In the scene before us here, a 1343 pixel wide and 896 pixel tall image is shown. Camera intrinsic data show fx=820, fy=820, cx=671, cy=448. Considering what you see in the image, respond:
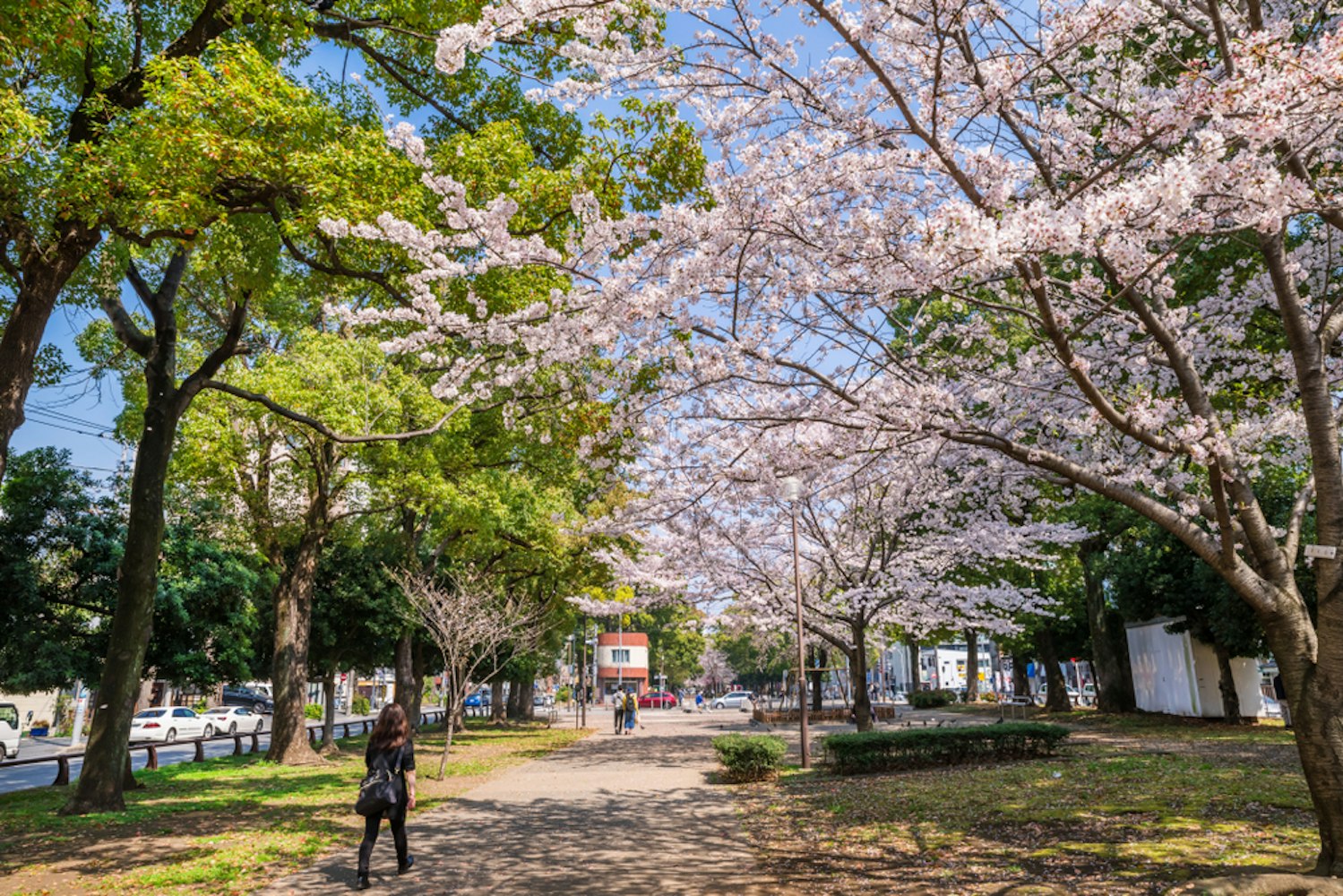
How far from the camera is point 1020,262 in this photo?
5.39 m

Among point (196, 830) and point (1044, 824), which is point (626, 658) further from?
point (1044, 824)

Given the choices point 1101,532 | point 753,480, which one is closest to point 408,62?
point 753,480

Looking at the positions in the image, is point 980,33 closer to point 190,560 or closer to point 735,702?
point 190,560

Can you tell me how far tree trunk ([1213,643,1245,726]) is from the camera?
20672 millimetres

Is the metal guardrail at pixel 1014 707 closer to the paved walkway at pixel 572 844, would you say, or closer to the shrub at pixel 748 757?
the shrub at pixel 748 757

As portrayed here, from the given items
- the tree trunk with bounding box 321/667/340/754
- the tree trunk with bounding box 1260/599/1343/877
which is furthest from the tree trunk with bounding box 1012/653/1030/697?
the tree trunk with bounding box 1260/599/1343/877

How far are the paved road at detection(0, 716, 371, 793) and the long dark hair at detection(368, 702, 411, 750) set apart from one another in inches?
477

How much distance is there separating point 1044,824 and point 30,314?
1126cm

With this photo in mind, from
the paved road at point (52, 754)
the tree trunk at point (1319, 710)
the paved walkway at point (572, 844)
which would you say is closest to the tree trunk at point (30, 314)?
the paved walkway at point (572, 844)

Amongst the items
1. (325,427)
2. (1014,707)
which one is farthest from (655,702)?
(325,427)

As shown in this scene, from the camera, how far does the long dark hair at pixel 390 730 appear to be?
7.36 m

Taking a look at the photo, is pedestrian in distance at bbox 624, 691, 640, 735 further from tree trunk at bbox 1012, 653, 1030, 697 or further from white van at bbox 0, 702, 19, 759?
white van at bbox 0, 702, 19, 759

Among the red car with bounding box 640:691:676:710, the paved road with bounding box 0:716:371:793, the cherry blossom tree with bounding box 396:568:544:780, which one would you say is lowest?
the red car with bounding box 640:691:676:710

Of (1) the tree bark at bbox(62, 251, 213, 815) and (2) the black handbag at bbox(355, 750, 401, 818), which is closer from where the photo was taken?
(2) the black handbag at bbox(355, 750, 401, 818)
